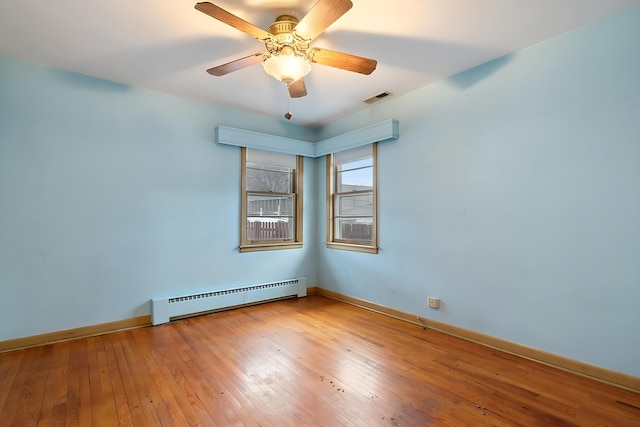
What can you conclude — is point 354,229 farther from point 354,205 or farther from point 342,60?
point 342,60

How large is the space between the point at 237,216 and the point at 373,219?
72.7 inches

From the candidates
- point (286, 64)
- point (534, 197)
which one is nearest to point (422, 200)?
point (534, 197)

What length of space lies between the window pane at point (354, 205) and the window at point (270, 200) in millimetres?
636

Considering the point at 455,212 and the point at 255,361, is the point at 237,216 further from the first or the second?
the point at 455,212

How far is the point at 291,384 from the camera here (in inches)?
87.7

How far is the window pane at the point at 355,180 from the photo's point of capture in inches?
164

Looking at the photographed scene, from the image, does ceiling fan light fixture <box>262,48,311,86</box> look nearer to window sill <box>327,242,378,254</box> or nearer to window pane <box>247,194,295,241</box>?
window pane <box>247,194,295,241</box>

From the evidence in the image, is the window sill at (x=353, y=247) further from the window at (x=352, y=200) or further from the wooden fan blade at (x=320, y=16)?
the wooden fan blade at (x=320, y=16)

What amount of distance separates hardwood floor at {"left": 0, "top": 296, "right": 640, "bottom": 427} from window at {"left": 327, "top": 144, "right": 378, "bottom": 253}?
1.41m

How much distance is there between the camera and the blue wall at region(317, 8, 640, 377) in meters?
2.22

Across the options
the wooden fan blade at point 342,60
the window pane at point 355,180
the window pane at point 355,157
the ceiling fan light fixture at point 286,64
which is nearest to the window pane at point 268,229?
the window pane at point 355,180

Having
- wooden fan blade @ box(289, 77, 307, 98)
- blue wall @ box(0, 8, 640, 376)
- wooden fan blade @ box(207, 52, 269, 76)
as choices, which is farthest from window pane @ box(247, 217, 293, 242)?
wooden fan blade @ box(207, 52, 269, 76)

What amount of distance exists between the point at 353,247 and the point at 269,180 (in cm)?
159

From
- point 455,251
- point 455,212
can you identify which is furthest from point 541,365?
point 455,212
